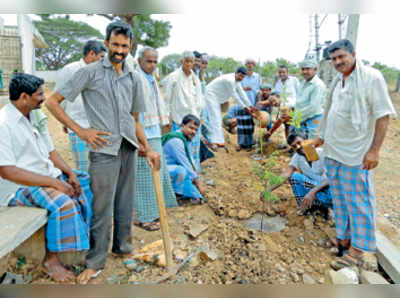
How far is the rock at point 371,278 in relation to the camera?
7.70 ft

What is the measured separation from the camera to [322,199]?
324 centimetres

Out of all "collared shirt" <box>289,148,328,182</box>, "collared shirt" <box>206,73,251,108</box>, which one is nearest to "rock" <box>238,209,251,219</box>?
"collared shirt" <box>289,148,328,182</box>

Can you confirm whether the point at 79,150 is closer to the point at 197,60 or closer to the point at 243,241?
the point at 243,241

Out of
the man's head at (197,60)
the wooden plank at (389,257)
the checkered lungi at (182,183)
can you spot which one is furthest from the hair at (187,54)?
the wooden plank at (389,257)

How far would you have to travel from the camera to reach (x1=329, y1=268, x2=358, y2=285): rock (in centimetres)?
238

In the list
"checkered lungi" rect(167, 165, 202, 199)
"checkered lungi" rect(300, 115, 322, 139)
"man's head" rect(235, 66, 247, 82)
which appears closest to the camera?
"checkered lungi" rect(167, 165, 202, 199)

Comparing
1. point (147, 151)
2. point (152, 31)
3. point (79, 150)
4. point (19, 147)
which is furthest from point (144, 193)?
point (152, 31)

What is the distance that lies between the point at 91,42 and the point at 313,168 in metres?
2.49

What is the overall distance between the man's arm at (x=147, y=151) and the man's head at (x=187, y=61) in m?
1.69

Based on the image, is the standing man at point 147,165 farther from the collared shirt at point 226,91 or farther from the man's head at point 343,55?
the collared shirt at point 226,91

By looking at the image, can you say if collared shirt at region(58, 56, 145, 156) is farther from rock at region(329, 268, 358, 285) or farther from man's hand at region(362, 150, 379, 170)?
rock at region(329, 268, 358, 285)

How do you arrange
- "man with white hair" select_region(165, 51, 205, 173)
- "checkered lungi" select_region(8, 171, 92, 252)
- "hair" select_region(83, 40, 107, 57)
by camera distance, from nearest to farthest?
1. "checkered lungi" select_region(8, 171, 92, 252)
2. "hair" select_region(83, 40, 107, 57)
3. "man with white hair" select_region(165, 51, 205, 173)

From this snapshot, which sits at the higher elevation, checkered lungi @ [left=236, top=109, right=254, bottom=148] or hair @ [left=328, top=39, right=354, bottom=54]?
hair @ [left=328, top=39, right=354, bottom=54]

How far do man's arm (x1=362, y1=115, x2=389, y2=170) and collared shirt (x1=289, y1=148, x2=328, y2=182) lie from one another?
821 mm
